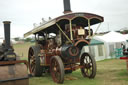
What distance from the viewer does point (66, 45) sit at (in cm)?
588

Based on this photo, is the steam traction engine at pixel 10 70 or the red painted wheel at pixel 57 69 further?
the red painted wheel at pixel 57 69

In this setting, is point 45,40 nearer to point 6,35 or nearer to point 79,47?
point 79,47

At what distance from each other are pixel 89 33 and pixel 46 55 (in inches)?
70.1

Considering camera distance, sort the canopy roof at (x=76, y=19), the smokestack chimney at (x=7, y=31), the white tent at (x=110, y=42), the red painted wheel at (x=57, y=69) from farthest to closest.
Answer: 1. the white tent at (x=110, y=42)
2. the canopy roof at (x=76, y=19)
3. the red painted wheel at (x=57, y=69)
4. the smokestack chimney at (x=7, y=31)

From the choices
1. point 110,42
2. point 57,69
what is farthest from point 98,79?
point 110,42

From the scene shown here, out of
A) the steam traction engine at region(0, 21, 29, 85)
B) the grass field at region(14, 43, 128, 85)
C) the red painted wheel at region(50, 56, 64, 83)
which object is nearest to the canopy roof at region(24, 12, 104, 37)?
the red painted wheel at region(50, 56, 64, 83)

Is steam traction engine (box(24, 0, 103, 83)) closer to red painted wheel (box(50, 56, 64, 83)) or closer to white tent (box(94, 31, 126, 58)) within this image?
red painted wheel (box(50, 56, 64, 83))

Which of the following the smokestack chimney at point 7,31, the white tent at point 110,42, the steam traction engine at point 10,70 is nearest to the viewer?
the steam traction engine at point 10,70

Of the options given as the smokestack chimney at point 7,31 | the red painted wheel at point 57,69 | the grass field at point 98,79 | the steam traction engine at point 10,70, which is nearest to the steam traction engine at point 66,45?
the red painted wheel at point 57,69

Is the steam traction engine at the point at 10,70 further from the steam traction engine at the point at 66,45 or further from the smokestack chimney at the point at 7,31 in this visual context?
the steam traction engine at the point at 66,45

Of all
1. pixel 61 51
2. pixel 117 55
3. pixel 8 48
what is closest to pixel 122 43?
pixel 117 55

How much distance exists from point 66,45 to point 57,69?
84 centimetres

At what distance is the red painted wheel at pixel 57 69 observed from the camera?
525 cm

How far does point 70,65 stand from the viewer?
625 cm
